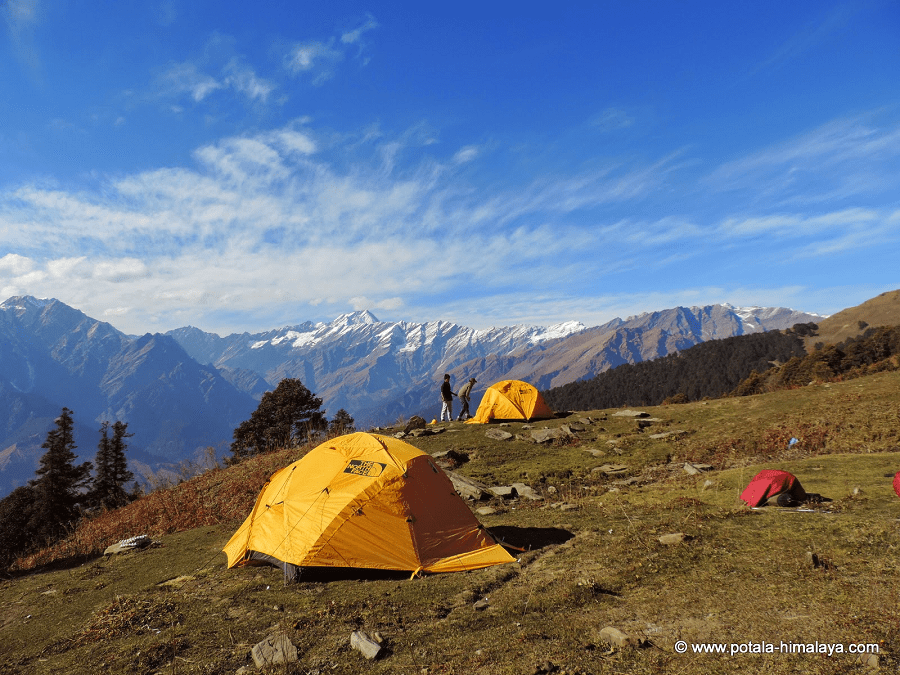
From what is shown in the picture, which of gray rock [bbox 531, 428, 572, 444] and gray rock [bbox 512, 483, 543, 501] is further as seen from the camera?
gray rock [bbox 531, 428, 572, 444]

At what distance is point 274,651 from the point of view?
6148 mm

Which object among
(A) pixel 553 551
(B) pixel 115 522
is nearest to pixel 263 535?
(A) pixel 553 551

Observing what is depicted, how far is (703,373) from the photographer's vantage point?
539ft

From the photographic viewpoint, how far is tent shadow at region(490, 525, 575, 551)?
9.97 meters

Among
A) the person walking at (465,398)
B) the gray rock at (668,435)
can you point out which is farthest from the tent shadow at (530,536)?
the person walking at (465,398)

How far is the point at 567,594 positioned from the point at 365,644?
10.7ft

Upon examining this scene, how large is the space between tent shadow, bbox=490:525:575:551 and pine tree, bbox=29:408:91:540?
42.4 meters

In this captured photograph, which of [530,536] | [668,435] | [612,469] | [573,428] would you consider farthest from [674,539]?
[573,428]

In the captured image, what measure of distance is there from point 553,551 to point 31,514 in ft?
171

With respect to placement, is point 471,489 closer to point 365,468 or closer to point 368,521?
point 365,468

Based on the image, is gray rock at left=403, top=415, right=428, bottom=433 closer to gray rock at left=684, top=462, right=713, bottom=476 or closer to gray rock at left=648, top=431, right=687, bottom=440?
gray rock at left=648, top=431, right=687, bottom=440

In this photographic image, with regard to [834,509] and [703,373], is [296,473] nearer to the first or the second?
[834,509]

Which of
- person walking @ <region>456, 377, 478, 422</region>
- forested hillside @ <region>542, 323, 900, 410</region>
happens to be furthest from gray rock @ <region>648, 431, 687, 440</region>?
forested hillside @ <region>542, 323, 900, 410</region>

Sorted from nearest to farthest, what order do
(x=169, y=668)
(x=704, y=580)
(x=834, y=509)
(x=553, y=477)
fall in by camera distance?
1. (x=169, y=668)
2. (x=704, y=580)
3. (x=834, y=509)
4. (x=553, y=477)
